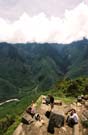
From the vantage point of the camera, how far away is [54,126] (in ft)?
124

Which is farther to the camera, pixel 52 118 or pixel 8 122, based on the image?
pixel 8 122

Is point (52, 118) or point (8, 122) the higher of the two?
point (52, 118)

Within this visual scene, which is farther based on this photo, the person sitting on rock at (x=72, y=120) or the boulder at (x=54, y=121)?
the person sitting on rock at (x=72, y=120)

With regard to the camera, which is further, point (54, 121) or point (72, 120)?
point (72, 120)

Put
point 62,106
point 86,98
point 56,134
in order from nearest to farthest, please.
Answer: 1. point 56,134
2. point 62,106
3. point 86,98

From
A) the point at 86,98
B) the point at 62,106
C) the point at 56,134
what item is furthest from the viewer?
the point at 86,98

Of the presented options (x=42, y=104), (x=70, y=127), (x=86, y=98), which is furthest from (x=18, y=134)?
(x=86, y=98)

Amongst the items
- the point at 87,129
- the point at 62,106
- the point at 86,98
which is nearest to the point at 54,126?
the point at 87,129

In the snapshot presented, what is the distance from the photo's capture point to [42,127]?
38.2m

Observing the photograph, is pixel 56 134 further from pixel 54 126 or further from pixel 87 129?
pixel 87 129

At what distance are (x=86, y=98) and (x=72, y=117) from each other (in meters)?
12.4

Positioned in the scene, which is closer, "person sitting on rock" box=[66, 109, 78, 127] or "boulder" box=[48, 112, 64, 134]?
"boulder" box=[48, 112, 64, 134]

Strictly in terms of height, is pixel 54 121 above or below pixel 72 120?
above

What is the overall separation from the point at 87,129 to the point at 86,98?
12.7m
